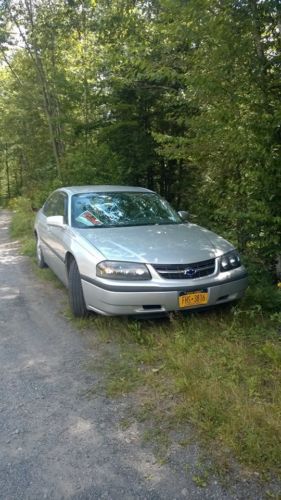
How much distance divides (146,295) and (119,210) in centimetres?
175

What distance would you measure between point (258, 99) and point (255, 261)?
6.46ft

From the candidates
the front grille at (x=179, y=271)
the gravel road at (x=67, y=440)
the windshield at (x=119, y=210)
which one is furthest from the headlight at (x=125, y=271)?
the windshield at (x=119, y=210)

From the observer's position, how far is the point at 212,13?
387 cm

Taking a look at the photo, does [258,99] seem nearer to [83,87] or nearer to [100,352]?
[100,352]

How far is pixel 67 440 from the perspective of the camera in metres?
2.50

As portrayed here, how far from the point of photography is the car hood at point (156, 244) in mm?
3852

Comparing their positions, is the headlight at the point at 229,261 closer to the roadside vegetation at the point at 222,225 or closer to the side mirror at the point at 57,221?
the roadside vegetation at the point at 222,225

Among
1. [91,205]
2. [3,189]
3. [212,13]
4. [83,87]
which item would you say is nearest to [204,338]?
[91,205]

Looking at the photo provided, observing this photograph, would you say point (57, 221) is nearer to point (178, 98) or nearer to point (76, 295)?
point (76, 295)

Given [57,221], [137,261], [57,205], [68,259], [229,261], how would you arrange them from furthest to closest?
[57,205] → [57,221] → [68,259] → [229,261] → [137,261]

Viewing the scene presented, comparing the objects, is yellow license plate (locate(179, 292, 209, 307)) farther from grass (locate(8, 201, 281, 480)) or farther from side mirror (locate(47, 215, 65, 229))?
side mirror (locate(47, 215, 65, 229))

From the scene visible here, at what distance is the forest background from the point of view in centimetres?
399

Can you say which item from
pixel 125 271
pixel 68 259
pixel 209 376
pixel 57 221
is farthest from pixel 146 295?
pixel 57 221

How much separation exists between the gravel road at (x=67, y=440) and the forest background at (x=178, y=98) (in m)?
2.52
